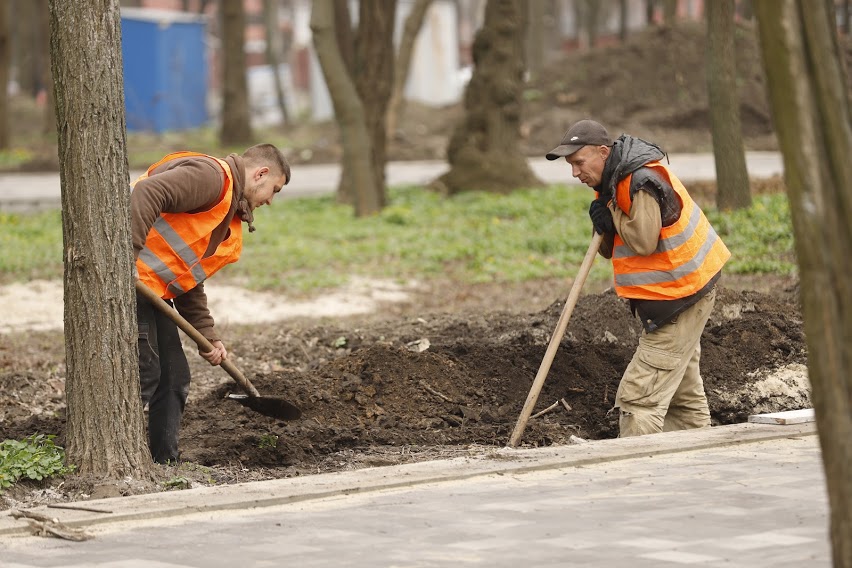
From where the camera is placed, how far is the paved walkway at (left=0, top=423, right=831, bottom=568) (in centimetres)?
442

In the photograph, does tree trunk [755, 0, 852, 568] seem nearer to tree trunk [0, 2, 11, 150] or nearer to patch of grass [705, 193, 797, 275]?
patch of grass [705, 193, 797, 275]

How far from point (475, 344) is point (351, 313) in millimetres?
3250

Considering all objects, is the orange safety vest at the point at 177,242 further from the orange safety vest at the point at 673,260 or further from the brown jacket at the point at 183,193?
the orange safety vest at the point at 673,260

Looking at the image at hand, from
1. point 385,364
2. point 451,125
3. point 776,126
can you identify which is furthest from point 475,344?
point 451,125

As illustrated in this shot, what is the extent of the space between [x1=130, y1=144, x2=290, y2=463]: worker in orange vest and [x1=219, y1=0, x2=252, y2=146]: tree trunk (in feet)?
69.1

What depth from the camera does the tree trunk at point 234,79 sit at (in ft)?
88.7

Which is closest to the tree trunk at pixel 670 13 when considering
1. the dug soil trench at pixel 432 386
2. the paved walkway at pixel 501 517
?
the dug soil trench at pixel 432 386

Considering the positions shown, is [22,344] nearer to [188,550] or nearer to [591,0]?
[188,550]

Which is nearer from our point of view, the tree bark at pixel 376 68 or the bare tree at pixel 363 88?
the bare tree at pixel 363 88

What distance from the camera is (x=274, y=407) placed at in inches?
286

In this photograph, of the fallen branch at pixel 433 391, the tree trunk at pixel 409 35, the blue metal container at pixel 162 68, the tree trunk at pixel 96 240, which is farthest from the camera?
the blue metal container at pixel 162 68

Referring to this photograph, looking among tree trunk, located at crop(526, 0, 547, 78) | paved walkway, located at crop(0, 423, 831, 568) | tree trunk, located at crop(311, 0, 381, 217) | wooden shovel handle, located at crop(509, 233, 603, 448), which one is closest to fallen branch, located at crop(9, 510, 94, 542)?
paved walkway, located at crop(0, 423, 831, 568)

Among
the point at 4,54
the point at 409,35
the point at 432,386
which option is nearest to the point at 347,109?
the point at 409,35

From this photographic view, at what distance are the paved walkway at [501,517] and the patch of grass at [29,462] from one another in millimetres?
672
